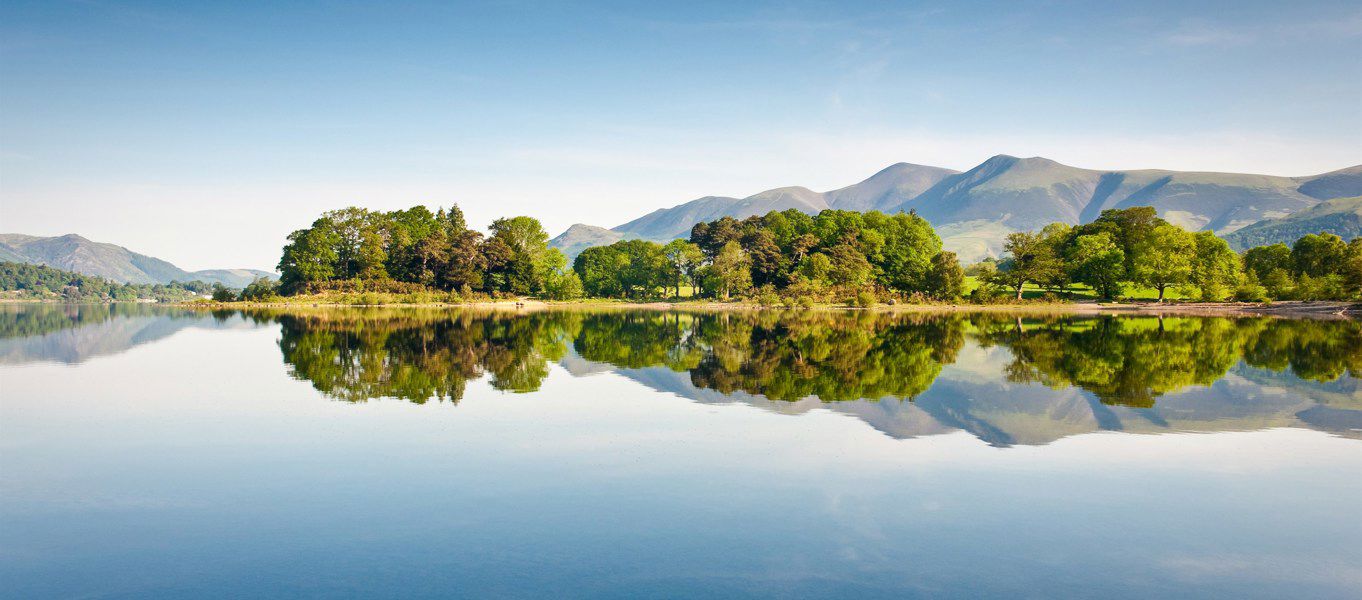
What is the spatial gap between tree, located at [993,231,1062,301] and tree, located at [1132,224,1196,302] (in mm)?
9401

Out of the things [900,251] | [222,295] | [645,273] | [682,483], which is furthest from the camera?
[645,273]

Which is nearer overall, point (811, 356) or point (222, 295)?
point (811, 356)

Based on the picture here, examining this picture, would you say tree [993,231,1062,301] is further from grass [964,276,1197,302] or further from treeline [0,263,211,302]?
treeline [0,263,211,302]

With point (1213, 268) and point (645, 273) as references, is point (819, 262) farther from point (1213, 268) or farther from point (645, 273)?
point (1213, 268)

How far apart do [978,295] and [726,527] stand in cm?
8979

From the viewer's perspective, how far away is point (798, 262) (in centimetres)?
9762

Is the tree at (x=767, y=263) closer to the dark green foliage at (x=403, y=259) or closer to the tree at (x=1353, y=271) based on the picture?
the dark green foliage at (x=403, y=259)

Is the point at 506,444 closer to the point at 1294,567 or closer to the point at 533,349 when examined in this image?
the point at 1294,567

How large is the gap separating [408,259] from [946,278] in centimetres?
7327

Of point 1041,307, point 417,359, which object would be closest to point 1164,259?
point 1041,307

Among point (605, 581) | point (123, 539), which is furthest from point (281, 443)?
point (605, 581)

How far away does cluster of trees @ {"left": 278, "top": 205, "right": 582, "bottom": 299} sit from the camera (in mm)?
98312

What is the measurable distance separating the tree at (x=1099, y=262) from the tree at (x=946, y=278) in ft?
51.3

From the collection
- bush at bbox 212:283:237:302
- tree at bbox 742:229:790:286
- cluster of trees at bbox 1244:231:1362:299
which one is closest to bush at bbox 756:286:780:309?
tree at bbox 742:229:790:286
